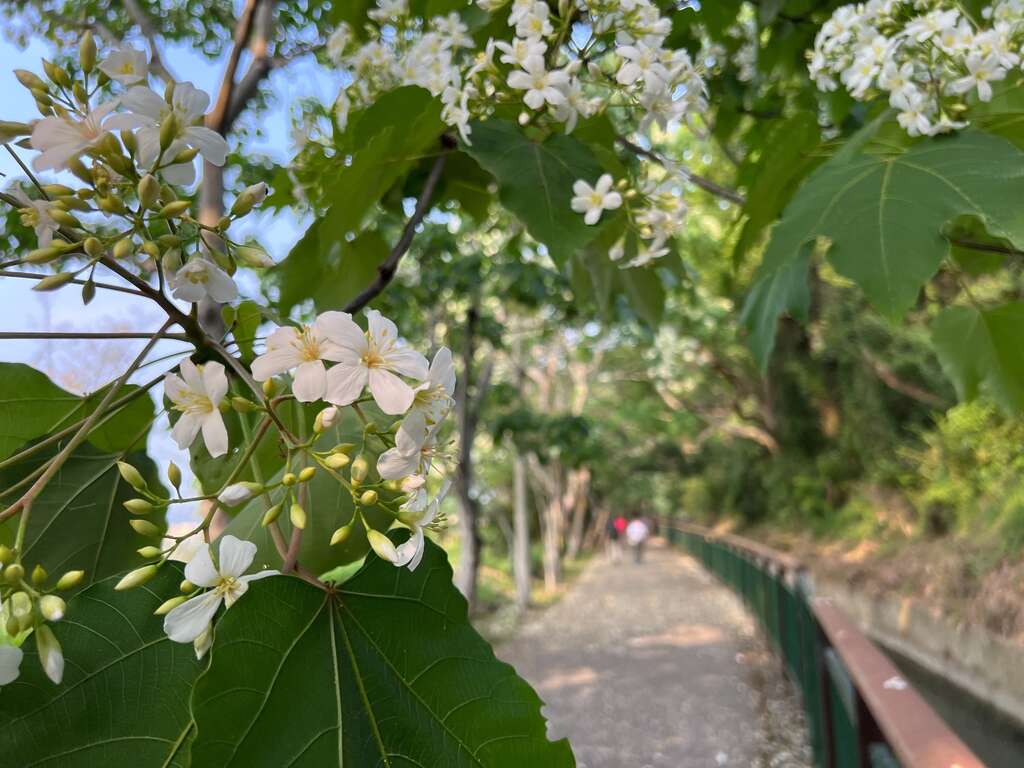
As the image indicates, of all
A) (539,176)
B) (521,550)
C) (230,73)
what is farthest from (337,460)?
(521,550)

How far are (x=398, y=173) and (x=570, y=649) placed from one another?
10008mm

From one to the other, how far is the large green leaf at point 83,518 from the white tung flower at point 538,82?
0.63 meters

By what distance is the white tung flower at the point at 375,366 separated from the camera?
0.65 metres

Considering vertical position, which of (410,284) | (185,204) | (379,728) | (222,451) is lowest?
(379,728)

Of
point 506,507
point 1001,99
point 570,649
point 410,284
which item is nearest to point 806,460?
point 506,507

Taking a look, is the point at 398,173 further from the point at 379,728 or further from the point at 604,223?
the point at 379,728

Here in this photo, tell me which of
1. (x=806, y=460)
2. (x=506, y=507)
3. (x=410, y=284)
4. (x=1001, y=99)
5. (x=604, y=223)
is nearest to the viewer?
(x=604, y=223)

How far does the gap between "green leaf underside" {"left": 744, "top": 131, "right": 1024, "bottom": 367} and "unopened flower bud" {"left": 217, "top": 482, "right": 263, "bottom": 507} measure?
26.9 inches

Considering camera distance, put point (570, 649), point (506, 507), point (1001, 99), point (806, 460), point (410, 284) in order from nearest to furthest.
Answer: point (1001, 99) → point (410, 284) → point (570, 649) → point (806, 460) → point (506, 507)

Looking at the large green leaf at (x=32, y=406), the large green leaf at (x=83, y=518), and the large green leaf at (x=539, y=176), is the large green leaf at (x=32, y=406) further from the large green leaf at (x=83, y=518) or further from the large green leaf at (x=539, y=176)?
the large green leaf at (x=539, y=176)

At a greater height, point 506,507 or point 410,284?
point 410,284

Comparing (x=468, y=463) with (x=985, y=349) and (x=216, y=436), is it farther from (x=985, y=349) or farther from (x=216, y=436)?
(x=216, y=436)

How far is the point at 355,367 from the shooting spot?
2.16 feet

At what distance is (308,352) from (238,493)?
121 millimetres
